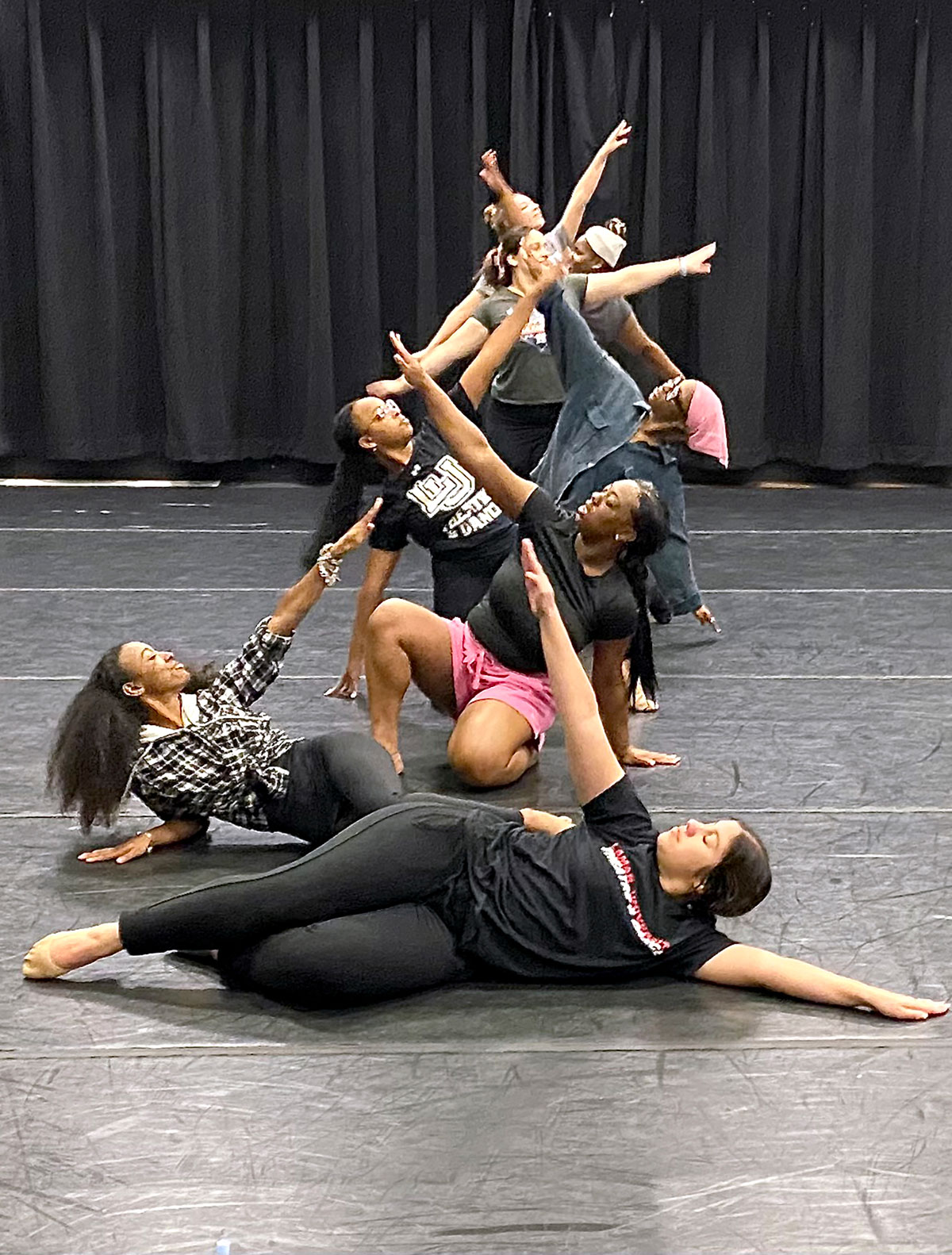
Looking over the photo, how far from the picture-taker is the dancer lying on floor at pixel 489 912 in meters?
2.93

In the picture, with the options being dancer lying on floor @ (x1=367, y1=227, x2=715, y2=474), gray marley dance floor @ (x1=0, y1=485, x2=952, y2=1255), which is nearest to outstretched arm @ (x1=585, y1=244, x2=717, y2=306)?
dancer lying on floor @ (x1=367, y1=227, x2=715, y2=474)

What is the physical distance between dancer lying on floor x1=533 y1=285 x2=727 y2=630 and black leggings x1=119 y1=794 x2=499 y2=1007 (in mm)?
1945

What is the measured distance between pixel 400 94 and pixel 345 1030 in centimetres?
543

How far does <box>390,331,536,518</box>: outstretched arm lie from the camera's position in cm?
371

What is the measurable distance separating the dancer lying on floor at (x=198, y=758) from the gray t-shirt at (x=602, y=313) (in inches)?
71.4

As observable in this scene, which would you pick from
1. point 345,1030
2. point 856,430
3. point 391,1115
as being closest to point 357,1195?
point 391,1115

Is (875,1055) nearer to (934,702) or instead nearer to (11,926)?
(11,926)

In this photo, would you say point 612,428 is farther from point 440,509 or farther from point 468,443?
point 468,443

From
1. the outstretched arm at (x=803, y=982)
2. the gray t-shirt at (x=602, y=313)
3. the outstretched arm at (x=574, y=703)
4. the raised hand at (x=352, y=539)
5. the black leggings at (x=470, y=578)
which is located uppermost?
the gray t-shirt at (x=602, y=313)

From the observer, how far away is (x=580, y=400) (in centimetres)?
484

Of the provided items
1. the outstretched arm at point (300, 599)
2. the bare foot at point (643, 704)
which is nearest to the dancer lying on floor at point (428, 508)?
the bare foot at point (643, 704)

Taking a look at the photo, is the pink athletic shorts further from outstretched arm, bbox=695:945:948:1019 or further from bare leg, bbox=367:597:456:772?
outstretched arm, bbox=695:945:948:1019

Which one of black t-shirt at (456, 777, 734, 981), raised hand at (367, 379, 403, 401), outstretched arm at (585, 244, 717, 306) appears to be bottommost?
black t-shirt at (456, 777, 734, 981)

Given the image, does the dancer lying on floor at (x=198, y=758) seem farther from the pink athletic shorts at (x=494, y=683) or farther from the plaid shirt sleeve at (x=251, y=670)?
the pink athletic shorts at (x=494, y=683)
